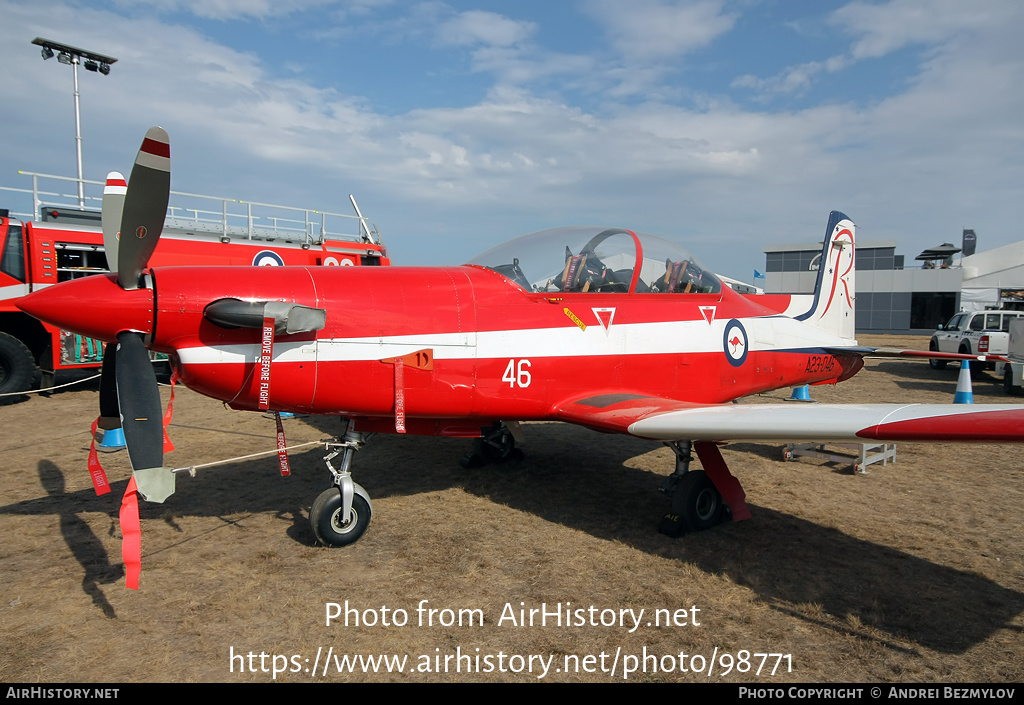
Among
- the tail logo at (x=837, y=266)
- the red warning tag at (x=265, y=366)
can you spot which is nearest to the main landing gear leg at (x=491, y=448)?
the red warning tag at (x=265, y=366)

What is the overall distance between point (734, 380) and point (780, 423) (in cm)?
216

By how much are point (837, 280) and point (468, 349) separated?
20.1ft

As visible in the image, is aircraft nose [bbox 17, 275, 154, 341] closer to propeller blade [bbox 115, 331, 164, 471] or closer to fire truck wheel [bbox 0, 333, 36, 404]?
propeller blade [bbox 115, 331, 164, 471]

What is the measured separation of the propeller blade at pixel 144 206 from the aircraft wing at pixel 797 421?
316cm

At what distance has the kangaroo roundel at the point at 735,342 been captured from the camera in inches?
236

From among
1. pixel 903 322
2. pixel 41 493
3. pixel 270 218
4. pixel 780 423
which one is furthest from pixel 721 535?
pixel 903 322

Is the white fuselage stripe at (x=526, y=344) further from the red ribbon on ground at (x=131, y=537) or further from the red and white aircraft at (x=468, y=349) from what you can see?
the red ribbon on ground at (x=131, y=537)

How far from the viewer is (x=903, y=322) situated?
118ft

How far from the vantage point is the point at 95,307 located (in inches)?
146

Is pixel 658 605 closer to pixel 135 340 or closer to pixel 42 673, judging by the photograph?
pixel 42 673

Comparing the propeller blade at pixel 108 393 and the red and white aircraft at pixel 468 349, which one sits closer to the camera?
the red and white aircraft at pixel 468 349

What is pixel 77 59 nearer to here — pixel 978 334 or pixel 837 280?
pixel 837 280

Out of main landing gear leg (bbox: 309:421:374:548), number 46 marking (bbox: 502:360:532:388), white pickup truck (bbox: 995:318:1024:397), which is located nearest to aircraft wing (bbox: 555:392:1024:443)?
number 46 marking (bbox: 502:360:532:388)

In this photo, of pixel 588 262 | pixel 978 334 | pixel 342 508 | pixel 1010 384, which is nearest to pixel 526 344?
pixel 588 262
